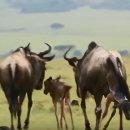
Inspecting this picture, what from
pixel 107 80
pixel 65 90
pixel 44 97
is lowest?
pixel 44 97

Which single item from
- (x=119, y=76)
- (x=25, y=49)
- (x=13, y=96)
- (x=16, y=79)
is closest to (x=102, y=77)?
(x=119, y=76)

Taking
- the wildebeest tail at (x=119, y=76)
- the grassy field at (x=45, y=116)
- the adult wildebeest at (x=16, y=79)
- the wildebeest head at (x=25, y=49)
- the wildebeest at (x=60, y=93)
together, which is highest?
the wildebeest tail at (x=119, y=76)

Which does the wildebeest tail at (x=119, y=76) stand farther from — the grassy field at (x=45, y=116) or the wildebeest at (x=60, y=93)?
the grassy field at (x=45, y=116)

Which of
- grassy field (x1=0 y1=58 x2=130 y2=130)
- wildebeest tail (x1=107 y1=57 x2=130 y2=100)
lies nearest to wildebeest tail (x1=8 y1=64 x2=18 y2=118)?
grassy field (x1=0 y1=58 x2=130 y2=130)

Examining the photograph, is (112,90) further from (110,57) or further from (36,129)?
(36,129)

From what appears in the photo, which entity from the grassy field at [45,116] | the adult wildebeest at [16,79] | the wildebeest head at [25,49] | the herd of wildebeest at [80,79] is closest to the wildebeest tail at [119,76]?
the herd of wildebeest at [80,79]

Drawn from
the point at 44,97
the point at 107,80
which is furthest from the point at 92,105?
the point at 107,80

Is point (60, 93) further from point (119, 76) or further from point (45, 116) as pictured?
point (119, 76)

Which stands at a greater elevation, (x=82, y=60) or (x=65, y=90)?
(x=82, y=60)

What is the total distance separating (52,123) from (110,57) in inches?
193

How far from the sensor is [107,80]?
15164 millimetres

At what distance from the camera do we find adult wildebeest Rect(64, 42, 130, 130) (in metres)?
14.9

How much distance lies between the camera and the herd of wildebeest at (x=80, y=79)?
1505 cm

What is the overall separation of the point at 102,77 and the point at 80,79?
1061 millimetres
